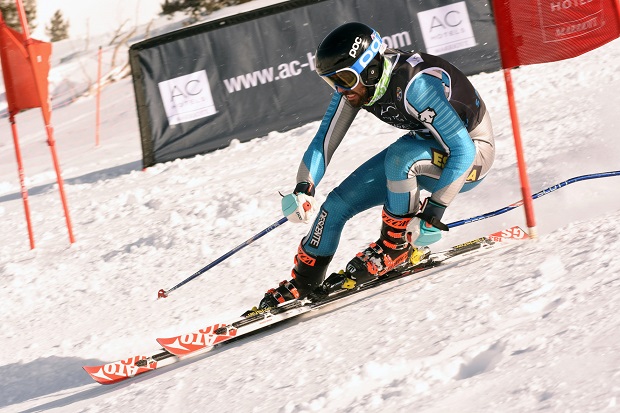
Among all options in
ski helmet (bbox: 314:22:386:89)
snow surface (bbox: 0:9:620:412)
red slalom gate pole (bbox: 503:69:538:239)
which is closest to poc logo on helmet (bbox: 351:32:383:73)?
ski helmet (bbox: 314:22:386:89)

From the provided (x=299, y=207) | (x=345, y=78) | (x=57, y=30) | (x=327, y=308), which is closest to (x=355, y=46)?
(x=345, y=78)

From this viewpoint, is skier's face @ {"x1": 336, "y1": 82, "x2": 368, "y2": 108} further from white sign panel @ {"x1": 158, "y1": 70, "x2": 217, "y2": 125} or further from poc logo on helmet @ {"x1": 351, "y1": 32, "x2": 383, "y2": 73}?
white sign panel @ {"x1": 158, "y1": 70, "x2": 217, "y2": 125}

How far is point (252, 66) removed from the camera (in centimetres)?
1102

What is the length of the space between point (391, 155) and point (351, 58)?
62 centimetres

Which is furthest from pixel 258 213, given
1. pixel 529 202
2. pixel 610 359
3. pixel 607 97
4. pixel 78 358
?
pixel 610 359

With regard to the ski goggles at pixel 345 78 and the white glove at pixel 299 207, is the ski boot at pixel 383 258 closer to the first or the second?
the white glove at pixel 299 207

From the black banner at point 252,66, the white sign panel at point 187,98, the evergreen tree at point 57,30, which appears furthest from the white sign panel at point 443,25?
the evergreen tree at point 57,30

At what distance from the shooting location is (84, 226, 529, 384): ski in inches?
187

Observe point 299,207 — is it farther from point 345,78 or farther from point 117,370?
point 117,370

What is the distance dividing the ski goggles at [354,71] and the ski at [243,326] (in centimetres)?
126

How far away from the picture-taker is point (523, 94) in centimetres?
990

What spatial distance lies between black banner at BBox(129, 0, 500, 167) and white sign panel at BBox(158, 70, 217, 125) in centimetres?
1

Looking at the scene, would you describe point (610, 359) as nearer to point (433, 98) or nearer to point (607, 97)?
point (433, 98)

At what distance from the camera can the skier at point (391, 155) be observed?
4.50 meters
